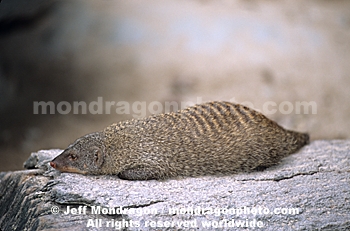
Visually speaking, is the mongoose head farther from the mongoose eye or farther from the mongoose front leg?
the mongoose front leg

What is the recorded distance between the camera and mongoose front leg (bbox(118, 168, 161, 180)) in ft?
6.84

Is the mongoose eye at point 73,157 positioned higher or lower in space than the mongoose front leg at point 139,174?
higher

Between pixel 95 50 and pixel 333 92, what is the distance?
2.14 m

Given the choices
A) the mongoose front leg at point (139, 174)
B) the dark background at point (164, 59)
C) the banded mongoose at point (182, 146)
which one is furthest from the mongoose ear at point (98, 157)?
the dark background at point (164, 59)

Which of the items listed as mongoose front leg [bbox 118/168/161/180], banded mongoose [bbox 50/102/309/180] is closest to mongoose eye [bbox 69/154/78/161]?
banded mongoose [bbox 50/102/309/180]

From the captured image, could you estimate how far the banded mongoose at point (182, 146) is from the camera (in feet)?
6.87

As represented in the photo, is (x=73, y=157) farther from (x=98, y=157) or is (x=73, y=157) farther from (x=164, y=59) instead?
(x=164, y=59)

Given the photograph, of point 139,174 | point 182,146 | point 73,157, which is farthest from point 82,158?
point 182,146

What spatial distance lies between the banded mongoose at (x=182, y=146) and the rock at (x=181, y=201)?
62 millimetres

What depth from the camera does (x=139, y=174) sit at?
209cm

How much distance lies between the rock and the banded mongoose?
6 cm

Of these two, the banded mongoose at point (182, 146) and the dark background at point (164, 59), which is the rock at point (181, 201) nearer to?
the banded mongoose at point (182, 146)

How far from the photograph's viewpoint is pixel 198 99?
11.7 feet

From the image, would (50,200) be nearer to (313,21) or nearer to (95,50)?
(95,50)
